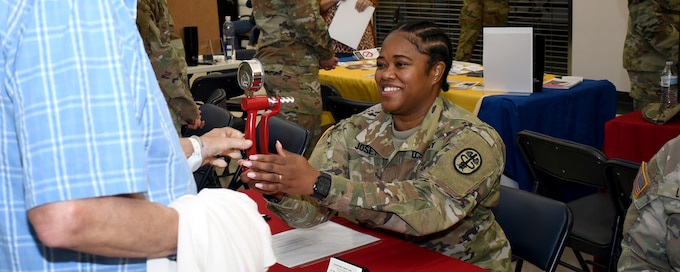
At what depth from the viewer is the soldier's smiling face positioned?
7.64ft

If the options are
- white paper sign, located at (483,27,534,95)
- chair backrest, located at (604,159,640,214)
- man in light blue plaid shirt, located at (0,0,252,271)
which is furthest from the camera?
white paper sign, located at (483,27,534,95)

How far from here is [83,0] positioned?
3.05ft

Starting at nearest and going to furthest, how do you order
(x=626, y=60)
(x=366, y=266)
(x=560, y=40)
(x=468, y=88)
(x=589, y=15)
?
1. (x=366, y=266)
2. (x=468, y=88)
3. (x=626, y=60)
4. (x=589, y=15)
5. (x=560, y=40)

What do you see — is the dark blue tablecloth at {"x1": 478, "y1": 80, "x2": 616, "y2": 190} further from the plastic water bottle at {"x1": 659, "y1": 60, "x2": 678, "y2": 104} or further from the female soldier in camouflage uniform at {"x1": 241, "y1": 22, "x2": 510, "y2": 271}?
the female soldier in camouflage uniform at {"x1": 241, "y1": 22, "x2": 510, "y2": 271}

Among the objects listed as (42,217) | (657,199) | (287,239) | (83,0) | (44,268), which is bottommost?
(287,239)

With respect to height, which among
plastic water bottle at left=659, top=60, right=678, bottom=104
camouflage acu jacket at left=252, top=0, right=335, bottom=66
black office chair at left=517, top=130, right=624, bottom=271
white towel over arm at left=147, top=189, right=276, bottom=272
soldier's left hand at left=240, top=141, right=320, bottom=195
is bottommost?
black office chair at left=517, top=130, right=624, bottom=271

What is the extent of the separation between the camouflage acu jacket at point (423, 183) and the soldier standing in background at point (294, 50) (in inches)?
85.0

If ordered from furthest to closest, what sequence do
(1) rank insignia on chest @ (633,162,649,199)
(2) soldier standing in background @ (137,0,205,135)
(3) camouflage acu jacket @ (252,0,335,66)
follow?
(3) camouflage acu jacket @ (252,0,335,66) → (2) soldier standing in background @ (137,0,205,135) → (1) rank insignia on chest @ (633,162,649,199)

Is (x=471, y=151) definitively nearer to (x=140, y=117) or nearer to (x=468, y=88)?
(x=140, y=117)

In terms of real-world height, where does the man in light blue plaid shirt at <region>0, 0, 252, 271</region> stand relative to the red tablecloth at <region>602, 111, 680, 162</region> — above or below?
above

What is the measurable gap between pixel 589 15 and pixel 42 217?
6915 millimetres

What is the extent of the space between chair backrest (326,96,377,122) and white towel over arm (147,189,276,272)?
121 inches

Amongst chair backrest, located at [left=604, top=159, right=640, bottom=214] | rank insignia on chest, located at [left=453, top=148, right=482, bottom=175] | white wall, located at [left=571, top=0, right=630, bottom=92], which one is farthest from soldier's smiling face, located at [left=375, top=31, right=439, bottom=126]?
white wall, located at [left=571, top=0, right=630, bottom=92]

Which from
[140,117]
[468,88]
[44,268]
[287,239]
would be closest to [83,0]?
[140,117]
